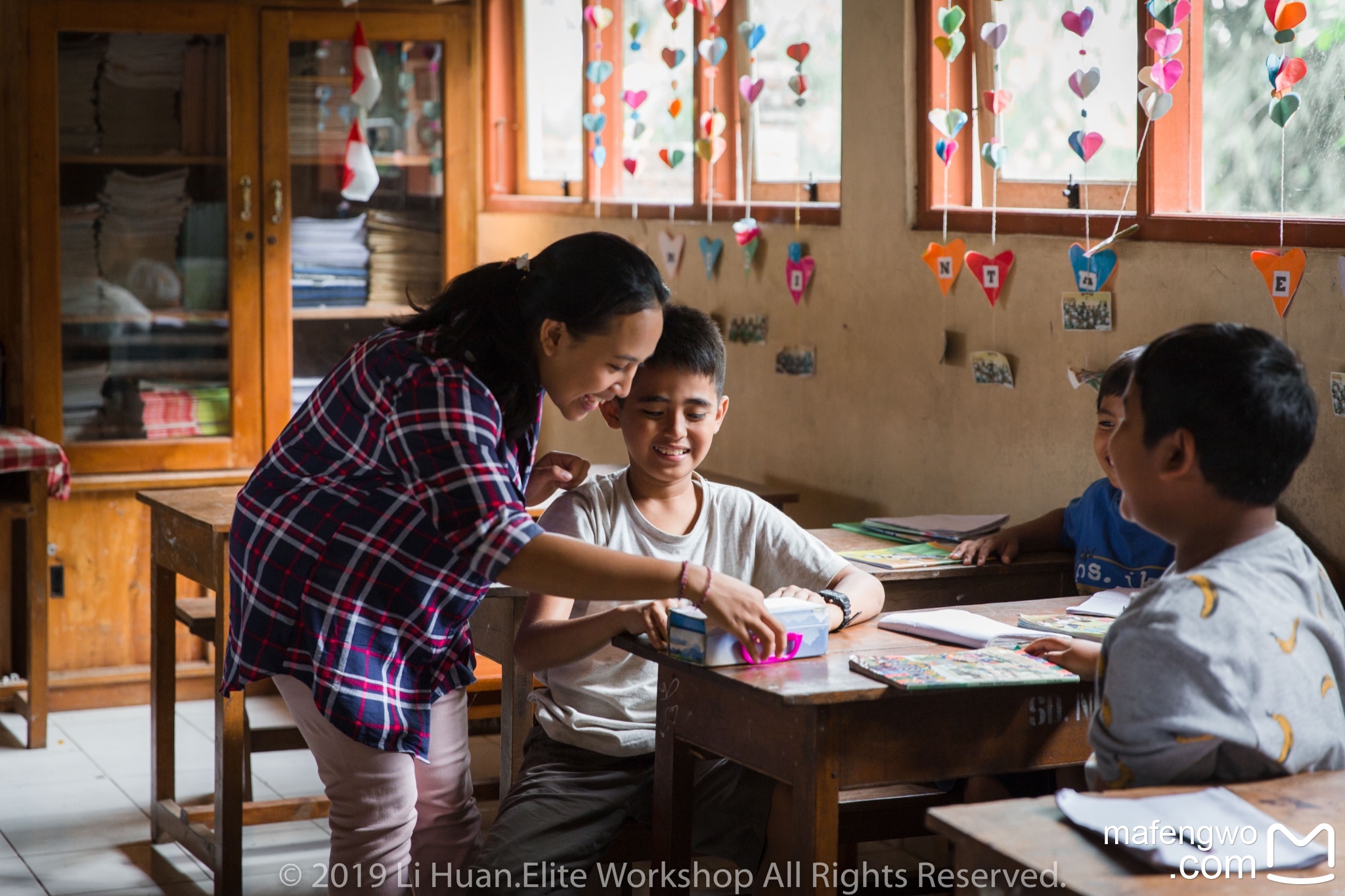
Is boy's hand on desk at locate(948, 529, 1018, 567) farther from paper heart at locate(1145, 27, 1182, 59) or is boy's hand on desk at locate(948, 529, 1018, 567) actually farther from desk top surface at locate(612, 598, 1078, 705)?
paper heart at locate(1145, 27, 1182, 59)

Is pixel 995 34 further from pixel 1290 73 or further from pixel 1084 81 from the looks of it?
pixel 1290 73

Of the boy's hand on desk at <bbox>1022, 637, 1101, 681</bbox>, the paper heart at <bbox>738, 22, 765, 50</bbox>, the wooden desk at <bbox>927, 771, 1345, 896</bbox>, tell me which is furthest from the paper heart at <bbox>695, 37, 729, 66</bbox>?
the wooden desk at <bbox>927, 771, 1345, 896</bbox>

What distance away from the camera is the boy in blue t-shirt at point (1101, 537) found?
265cm

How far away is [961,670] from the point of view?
1.93m

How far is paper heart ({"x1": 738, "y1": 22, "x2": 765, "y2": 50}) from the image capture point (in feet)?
12.2

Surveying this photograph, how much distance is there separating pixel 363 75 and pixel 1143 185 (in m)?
2.71

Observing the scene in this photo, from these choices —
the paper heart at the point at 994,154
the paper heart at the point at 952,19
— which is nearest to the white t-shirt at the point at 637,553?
Answer: the paper heart at the point at 994,154

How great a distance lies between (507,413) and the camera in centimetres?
202

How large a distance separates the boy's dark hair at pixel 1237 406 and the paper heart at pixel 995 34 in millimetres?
1682

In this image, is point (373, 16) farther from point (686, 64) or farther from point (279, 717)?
point (279, 717)

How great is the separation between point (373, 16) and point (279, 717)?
7.25 feet

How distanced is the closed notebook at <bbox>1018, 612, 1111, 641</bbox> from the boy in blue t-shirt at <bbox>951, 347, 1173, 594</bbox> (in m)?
0.40

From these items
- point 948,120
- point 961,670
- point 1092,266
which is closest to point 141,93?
point 948,120

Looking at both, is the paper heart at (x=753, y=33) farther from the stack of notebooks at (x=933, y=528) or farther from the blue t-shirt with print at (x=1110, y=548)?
the blue t-shirt with print at (x=1110, y=548)
